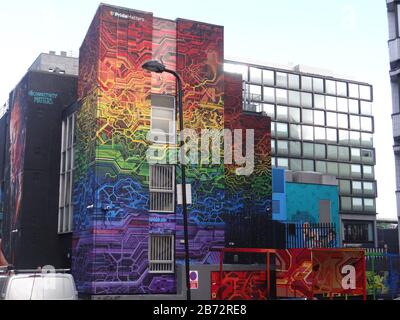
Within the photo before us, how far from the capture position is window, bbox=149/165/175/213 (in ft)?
96.9

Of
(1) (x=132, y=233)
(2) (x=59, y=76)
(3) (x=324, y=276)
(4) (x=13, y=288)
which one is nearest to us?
(4) (x=13, y=288)

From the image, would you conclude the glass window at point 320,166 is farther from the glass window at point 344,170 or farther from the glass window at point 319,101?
the glass window at point 319,101

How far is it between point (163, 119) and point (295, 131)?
7812 centimetres

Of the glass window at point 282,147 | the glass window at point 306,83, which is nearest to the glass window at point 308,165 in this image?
the glass window at point 282,147

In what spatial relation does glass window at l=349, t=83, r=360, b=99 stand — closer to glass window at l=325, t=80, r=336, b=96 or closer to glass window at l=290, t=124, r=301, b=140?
glass window at l=325, t=80, r=336, b=96

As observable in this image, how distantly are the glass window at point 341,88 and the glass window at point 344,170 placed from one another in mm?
13774

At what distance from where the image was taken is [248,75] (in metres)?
103

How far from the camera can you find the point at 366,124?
116 m

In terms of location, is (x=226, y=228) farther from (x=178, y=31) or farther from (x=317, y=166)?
(x=317, y=166)

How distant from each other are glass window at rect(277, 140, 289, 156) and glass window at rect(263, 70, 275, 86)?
35.4ft

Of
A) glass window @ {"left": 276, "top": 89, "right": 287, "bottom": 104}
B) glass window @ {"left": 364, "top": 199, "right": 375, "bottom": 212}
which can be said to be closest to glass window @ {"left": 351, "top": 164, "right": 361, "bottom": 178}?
glass window @ {"left": 364, "top": 199, "right": 375, "bottom": 212}

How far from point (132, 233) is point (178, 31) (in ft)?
35.8

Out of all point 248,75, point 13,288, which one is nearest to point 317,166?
point 248,75

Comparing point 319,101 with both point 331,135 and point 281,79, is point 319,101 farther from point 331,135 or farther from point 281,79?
point 281,79
